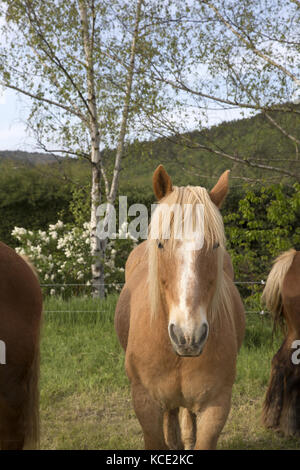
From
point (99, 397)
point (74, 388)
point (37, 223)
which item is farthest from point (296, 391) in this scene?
point (37, 223)

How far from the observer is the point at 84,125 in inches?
352

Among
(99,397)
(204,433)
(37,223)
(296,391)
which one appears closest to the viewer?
(204,433)

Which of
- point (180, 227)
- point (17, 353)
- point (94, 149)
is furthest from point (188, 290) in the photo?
point (94, 149)

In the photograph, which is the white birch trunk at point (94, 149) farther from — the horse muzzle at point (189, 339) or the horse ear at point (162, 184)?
the horse muzzle at point (189, 339)

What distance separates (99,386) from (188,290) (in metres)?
3.29

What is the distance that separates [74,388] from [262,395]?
1932 mm

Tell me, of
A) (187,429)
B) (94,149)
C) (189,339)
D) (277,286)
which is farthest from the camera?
(94,149)

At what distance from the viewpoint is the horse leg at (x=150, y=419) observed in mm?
2562

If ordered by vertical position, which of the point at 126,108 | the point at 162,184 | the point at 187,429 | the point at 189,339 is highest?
the point at 126,108

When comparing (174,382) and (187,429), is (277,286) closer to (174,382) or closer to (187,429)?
(187,429)

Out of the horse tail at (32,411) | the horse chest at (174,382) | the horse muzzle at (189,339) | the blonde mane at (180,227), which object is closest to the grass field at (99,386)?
the horse tail at (32,411)

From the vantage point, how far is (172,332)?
2.07m

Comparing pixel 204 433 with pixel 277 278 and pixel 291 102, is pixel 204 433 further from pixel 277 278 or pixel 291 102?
pixel 291 102

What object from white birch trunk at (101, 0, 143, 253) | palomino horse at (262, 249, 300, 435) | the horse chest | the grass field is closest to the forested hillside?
white birch trunk at (101, 0, 143, 253)
